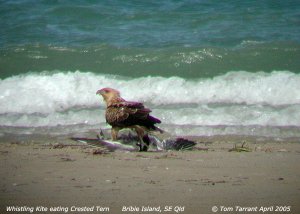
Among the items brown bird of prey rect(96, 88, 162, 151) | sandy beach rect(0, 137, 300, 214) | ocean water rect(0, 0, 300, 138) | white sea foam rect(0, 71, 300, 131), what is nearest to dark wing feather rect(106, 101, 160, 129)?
brown bird of prey rect(96, 88, 162, 151)

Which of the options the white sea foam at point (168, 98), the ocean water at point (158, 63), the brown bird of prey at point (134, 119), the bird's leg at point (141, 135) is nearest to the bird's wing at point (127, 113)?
the brown bird of prey at point (134, 119)

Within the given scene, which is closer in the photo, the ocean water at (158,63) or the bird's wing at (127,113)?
the bird's wing at (127,113)

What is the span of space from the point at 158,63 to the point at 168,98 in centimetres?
165

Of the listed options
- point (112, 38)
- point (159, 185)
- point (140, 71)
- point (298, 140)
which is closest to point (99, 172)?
point (159, 185)

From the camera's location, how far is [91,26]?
13.9 metres

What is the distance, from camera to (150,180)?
5660mm

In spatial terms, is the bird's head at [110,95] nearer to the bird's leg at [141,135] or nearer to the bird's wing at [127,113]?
the bird's wing at [127,113]

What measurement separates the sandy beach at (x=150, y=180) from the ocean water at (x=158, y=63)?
193cm

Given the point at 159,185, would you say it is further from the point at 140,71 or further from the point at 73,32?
the point at 73,32

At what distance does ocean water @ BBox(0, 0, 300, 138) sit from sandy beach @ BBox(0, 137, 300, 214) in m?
1.93

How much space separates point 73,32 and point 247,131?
6026 millimetres

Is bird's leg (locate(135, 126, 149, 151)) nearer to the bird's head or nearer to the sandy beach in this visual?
the sandy beach

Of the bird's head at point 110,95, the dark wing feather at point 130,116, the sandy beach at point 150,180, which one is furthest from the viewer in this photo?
the bird's head at point 110,95

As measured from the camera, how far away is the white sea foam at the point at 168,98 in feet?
30.4
